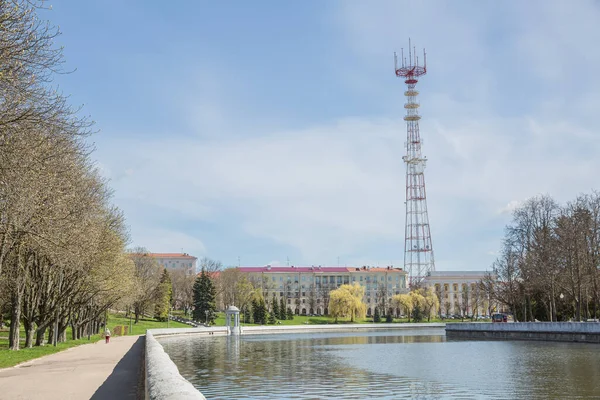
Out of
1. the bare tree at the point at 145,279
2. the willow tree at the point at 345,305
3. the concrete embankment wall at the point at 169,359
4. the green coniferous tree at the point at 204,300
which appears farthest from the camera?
the willow tree at the point at 345,305

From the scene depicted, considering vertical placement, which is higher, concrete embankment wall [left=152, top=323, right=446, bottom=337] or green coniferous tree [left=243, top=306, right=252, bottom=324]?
green coniferous tree [left=243, top=306, right=252, bottom=324]

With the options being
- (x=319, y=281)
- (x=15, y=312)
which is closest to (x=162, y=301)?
(x=15, y=312)

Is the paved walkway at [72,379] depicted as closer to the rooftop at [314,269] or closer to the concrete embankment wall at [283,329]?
the concrete embankment wall at [283,329]

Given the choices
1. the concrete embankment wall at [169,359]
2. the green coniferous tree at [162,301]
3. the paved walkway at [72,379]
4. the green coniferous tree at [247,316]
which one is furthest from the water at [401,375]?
the green coniferous tree at [247,316]

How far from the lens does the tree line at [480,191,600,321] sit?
5881 centimetres

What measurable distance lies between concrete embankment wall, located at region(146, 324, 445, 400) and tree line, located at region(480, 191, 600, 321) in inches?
1439

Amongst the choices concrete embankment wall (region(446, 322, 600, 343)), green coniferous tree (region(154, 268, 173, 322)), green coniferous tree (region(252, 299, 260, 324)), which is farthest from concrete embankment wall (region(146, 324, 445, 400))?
concrete embankment wall (region(446, 322, 600, 343))

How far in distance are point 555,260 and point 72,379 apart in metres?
51.8

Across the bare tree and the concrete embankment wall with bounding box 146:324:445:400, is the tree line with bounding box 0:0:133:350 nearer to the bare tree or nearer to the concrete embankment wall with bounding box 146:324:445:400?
the concrete embankment wall with bounding box 146:324:445:400

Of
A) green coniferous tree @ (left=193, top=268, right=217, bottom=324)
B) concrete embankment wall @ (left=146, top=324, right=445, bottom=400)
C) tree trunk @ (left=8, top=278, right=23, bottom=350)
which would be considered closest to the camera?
concrete embankment wall @ (left=146, top=324, right=445, bottom=400)

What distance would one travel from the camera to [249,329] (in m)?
91.6

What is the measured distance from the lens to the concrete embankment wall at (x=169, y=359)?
7.85 m

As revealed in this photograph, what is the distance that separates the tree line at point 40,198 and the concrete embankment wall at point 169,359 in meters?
6.17

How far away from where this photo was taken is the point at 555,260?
6047 cm
